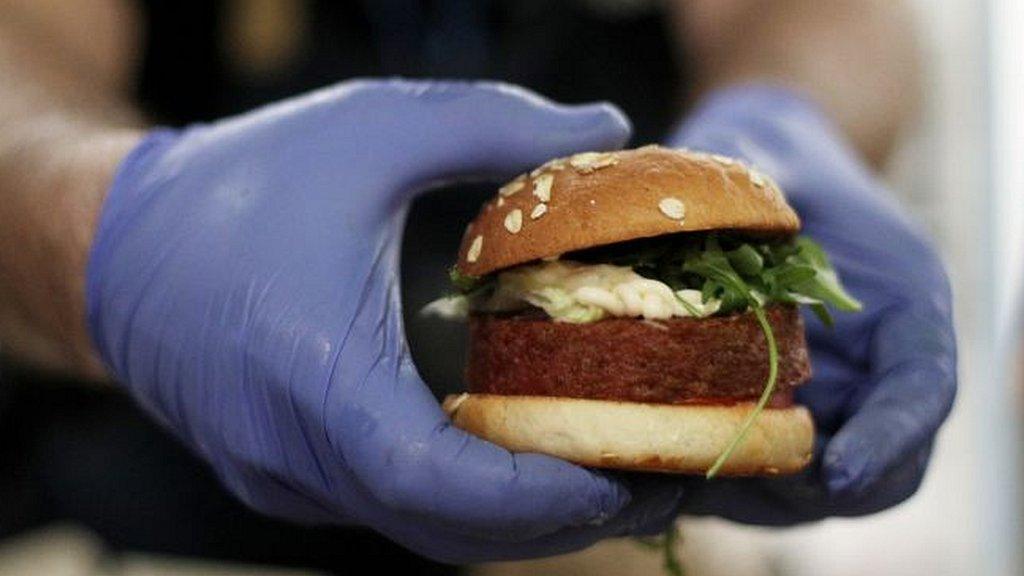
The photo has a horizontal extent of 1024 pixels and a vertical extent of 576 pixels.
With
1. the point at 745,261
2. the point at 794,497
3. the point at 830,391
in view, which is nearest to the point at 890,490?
the point at 794,497

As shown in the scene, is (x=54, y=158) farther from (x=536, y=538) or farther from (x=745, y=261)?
(x=745, y=261)

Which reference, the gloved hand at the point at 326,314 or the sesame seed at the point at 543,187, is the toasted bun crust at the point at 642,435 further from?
the sesame seed at the point at 543,187

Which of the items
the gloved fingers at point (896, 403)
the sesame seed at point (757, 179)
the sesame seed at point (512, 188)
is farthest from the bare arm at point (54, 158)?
the gloved fingers at point (896, 403)

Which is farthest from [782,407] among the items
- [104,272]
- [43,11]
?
[43,11]

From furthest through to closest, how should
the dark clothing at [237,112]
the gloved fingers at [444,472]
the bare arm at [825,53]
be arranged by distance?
the bare arm at [825,53]
the dark clothing at [237,112]
the gloved fingers at [444,472]

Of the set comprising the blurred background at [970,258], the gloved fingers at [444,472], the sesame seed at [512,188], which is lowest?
the blurred background at [970,258]

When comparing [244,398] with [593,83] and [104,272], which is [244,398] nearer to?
[104,272]
